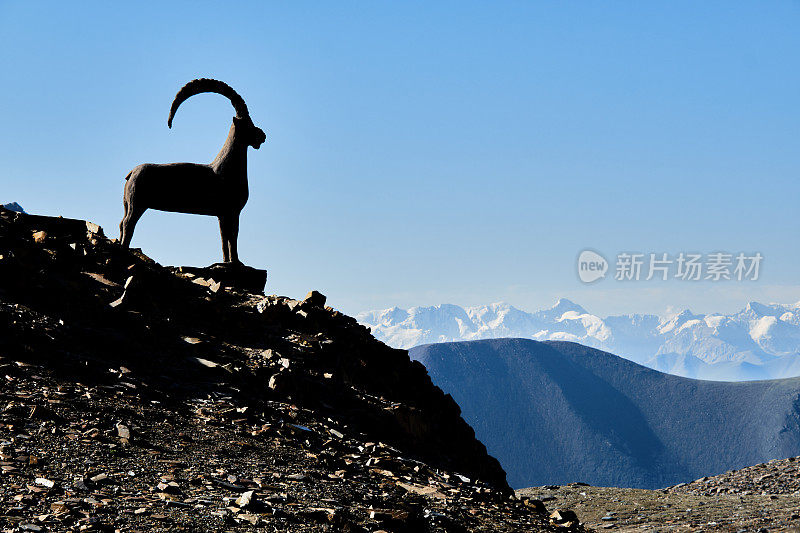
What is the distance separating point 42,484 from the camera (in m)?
8.47

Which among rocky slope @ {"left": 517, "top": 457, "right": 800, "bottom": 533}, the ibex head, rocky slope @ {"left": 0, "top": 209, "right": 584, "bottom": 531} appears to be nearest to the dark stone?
rocky slope @ {"left": 0, "top": 209, "right": 584, "bottom": 531}

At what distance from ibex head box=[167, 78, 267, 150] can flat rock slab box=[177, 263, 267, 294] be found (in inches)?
136

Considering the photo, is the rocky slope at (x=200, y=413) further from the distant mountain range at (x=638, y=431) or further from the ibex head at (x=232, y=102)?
the distant mountain range at (x=638, y=431)

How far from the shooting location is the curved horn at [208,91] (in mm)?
18938

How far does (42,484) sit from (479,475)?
11207 millimetres

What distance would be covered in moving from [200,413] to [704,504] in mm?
22414

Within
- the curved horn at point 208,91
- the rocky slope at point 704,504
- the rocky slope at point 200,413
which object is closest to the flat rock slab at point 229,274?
the rocky slope at point 200,413

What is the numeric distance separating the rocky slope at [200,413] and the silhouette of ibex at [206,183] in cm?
138

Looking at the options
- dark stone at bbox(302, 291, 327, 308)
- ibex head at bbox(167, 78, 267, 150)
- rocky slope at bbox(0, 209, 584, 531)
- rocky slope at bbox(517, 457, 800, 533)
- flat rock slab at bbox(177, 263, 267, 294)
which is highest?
ibex head at bbox(167, 78, 267, 150)

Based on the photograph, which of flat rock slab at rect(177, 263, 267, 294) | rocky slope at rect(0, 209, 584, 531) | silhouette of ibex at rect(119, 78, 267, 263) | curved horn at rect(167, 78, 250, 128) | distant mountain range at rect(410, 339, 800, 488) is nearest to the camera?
rocky slope at rect(0, 209, 584, 531)

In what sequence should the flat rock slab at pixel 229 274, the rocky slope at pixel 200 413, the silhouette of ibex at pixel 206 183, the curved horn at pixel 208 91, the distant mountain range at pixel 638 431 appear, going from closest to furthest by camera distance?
the rocky slope at pixel 200 413
the silhouette of ibex at pixel 206 183
the curved horn at pixel 208 91
the flat rock slab at pixel 229 274
the distant mountain range at pixel 638 431

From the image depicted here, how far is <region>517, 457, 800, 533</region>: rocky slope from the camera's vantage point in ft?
75.0

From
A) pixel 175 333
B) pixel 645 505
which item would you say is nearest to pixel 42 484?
pixel 175 333

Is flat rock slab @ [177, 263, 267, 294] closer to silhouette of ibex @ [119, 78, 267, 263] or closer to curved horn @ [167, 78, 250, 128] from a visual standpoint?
silhouette of ibex @ [119, 78, 267, 263]
